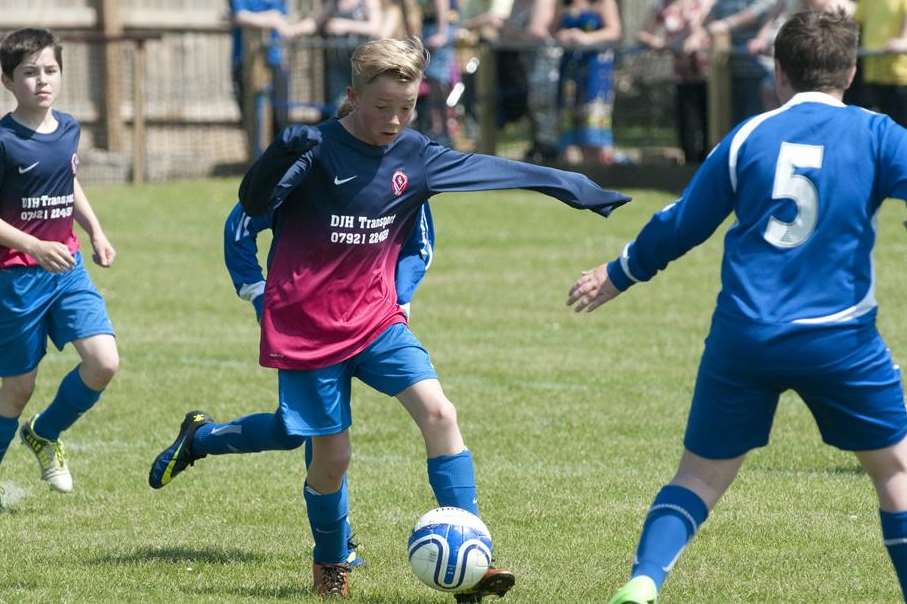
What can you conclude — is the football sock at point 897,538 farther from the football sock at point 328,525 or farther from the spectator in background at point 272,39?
the spectator in background at point 272,39

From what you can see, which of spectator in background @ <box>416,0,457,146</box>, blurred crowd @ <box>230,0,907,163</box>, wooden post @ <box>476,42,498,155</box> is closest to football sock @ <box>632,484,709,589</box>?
blurred crowd @ <box>230,0,907,163</box>

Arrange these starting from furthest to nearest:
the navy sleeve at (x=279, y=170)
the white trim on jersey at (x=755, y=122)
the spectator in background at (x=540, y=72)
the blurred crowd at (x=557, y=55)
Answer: the spectator in background at (x=540, y=72)
the blurred crowd at (x=557, y=55)
the navy sleeve at (x=279, y=170)
the white trim on jersey at (x=755, y=122)

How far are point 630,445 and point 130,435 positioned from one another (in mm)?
2476

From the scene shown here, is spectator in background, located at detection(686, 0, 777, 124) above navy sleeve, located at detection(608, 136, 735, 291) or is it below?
below

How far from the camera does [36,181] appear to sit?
280 inches

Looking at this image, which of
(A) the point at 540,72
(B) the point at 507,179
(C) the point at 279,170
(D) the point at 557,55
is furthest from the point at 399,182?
(A) the point at 540,72

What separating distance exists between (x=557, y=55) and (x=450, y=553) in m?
12.2

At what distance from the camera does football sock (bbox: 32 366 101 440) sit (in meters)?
7.27

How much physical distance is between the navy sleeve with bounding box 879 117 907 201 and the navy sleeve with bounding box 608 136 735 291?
1.34ft

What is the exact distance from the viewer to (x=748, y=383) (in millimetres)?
4715

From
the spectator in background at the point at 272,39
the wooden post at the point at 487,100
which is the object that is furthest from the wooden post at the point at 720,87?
the spectator in background at the point at 272,39

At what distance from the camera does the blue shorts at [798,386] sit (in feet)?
15.2

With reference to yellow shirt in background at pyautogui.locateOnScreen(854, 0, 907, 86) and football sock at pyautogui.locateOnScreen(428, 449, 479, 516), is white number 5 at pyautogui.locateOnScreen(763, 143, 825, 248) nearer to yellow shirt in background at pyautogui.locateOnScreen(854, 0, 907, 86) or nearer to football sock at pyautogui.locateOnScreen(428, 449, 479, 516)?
football sock at pyautogui.locateOnScreen(428, 449, 479, 516)

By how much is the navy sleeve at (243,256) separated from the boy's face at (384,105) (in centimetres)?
68
